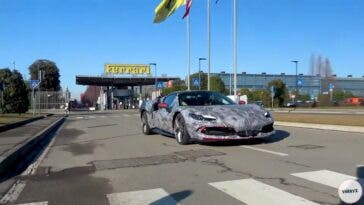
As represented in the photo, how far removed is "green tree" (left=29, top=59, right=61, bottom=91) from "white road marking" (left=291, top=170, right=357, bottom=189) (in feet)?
324

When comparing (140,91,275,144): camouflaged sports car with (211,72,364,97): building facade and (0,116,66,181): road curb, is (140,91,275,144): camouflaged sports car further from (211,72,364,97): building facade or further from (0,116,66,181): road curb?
(211,72,364,97): building facade

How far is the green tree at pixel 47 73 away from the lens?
4053 inches

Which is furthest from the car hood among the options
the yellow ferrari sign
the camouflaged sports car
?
the yellow ferrari sign

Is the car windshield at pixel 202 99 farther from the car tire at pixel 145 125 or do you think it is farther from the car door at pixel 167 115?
the car tire at pixel 145 125

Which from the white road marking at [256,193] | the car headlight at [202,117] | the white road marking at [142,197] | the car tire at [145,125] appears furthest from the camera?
the car tire at [145,125]

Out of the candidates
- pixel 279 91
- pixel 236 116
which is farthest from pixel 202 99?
pixel 279 91

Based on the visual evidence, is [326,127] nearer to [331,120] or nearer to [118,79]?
[331,120]

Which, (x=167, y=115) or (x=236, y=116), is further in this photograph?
(x=167, y=115)

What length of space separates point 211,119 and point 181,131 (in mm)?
1192

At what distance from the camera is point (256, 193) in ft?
21.0

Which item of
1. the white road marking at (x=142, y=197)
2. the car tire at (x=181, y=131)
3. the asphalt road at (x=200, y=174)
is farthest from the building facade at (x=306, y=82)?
the white road marking at (x=142, y=197)

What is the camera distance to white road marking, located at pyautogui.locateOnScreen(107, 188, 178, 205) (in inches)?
244

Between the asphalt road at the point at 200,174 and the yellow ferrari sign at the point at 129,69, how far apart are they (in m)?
87.8

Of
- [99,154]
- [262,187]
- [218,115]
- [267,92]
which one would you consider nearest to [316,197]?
[262,187]
